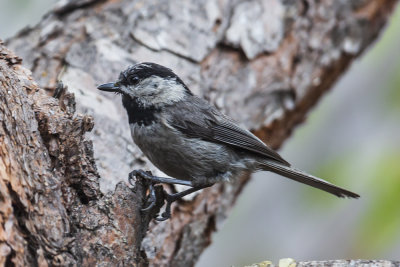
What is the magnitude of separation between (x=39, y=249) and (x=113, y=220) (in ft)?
1.55

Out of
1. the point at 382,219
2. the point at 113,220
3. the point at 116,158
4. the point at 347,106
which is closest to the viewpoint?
the point at 113,220

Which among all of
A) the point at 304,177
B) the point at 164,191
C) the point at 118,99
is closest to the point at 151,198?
the point at 164,191

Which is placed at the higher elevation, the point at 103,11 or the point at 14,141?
the point at 103,11

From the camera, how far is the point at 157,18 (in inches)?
200

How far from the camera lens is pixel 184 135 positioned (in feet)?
14.1

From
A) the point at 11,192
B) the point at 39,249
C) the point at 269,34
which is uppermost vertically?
the point at 269,34

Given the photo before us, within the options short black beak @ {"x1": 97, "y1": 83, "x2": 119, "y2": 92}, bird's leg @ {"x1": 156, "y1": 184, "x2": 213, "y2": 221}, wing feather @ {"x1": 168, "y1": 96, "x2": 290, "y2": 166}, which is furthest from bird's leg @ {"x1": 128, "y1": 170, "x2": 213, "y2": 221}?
short black beak @ {"x1": 97, "y1": 83, "x2": 119, "y2": 92}

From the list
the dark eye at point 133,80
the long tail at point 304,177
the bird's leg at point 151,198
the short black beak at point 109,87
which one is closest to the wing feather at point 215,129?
the long tail at point 304,177

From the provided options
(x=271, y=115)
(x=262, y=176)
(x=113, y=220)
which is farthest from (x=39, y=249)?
(x=262, y=176)

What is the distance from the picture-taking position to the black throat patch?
4.25 m

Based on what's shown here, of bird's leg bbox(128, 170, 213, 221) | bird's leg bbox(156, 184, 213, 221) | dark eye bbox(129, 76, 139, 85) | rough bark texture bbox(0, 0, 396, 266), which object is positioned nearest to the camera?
rough bark texture bbox(0, 0, 396, 266)

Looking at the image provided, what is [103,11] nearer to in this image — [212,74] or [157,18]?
[157,18]

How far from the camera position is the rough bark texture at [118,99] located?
278cm

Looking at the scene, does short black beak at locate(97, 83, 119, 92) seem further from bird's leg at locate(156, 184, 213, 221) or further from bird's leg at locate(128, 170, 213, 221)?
bird's leg at locate(156, 184, 213, 221)
